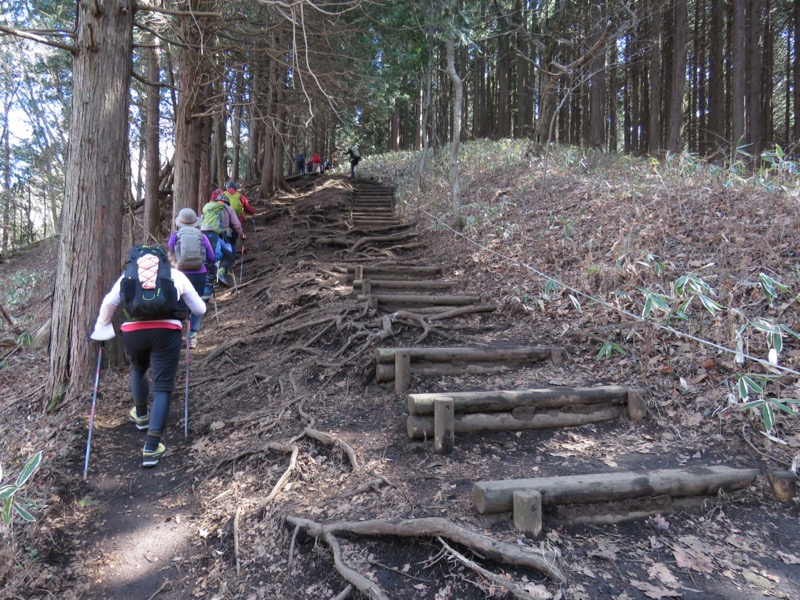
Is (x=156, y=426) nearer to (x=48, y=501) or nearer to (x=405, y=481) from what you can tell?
(x=48, y=501)

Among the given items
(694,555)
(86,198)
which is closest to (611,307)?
(694,555)

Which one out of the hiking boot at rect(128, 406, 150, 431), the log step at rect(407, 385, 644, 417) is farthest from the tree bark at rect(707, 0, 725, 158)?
the hiking boot at rect(128, 406, 150, 431)

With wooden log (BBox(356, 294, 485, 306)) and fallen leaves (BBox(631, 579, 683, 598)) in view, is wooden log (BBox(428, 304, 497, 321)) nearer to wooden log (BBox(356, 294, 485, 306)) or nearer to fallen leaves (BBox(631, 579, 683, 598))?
wooden log (BBox(356, 294, 485, 306))

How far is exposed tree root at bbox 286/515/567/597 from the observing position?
238 centimetres

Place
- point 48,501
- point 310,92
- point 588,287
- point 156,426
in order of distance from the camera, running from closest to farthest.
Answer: point 48,501 → point 156,426 → point 588,287 → point 310,92

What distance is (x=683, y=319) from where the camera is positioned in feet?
14.9

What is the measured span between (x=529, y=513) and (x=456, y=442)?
1.16 m

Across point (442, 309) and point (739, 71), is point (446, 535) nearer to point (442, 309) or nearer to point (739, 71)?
point (442, 309)

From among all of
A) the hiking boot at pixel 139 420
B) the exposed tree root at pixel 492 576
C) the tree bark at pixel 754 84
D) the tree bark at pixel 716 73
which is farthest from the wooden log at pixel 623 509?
the tree bark at pixel 716 73

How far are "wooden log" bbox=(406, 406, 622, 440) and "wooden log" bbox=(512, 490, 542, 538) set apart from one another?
1.15 meters

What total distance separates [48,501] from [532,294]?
5518 mm

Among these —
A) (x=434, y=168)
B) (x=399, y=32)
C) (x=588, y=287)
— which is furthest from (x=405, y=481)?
(x=434, y=168)

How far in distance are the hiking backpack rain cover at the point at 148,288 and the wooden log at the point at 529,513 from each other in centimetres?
326

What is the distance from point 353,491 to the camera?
3266mm
